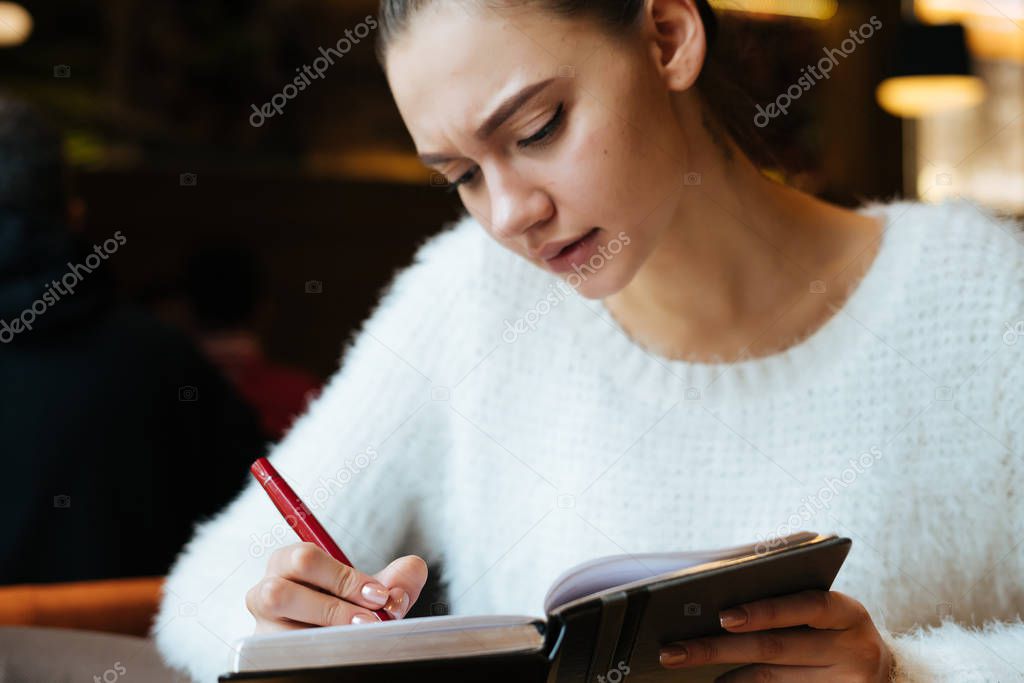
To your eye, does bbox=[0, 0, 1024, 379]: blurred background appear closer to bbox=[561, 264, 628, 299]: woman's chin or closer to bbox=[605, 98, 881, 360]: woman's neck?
bbox=[605, 98, 881, 360]: woman's neck

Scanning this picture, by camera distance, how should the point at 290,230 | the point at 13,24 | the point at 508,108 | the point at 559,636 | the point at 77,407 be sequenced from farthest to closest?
the point at 290,230 → the point at 13,24 → the point at 77,407 → the point at 508,108 → the point at 559,636

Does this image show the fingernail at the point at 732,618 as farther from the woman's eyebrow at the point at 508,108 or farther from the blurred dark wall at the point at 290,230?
the blurred dark wall at the point at 290,230

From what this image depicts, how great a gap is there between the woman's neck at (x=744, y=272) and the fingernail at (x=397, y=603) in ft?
1.81

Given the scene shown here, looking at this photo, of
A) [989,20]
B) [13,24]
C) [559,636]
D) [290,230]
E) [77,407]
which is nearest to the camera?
[559,636]

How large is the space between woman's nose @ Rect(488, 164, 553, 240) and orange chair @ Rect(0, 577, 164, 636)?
36.2 inches

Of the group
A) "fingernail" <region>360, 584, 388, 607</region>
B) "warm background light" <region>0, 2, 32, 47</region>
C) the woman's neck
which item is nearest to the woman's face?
the woman's neck

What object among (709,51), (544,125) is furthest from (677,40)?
(544,125)

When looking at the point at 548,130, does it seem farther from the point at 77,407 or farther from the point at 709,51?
the point at 77,407

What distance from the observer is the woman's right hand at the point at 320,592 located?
0.90 m

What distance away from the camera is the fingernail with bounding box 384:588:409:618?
909mm

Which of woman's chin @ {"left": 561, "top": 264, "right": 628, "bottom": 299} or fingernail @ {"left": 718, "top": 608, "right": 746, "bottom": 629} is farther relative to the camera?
woman's chin @ {"left": 561, "top": 264, "right": 628, "bottom": 299}

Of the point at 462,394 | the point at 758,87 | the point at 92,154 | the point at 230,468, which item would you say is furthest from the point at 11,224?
the point at 92,154

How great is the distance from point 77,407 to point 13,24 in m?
3.23

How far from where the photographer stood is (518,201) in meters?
1.10
